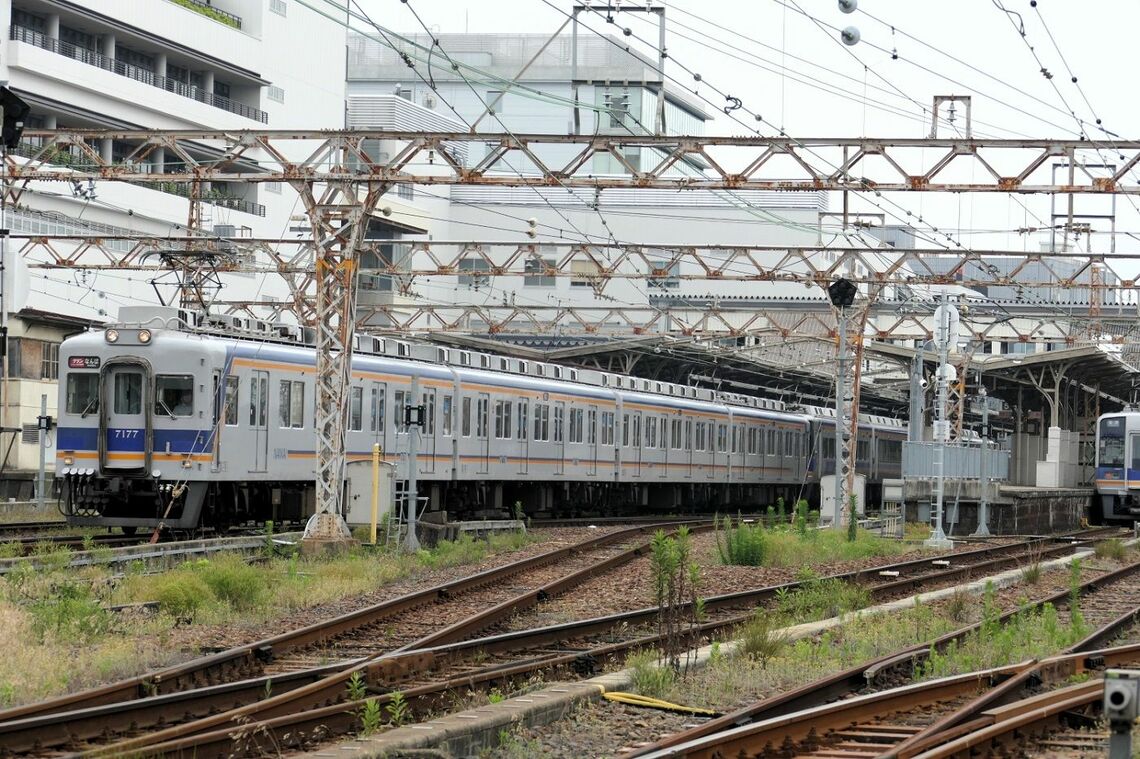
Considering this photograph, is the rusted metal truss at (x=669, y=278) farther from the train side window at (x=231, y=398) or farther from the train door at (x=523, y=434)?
the train door at (x=523, y=434)

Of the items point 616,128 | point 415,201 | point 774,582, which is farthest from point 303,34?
point 774,582

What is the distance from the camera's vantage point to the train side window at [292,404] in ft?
81.1

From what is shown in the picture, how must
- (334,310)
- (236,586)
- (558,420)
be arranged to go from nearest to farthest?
(236,586) < (334,310) < (558,420)

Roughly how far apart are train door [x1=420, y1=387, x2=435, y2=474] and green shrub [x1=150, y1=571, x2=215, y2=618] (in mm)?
13475

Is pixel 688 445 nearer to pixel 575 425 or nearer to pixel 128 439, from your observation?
pixel 575 425

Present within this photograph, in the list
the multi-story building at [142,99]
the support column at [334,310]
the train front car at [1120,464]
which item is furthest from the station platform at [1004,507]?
the multi-story building at [142,99]

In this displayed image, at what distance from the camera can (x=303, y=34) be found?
5909 centimetres

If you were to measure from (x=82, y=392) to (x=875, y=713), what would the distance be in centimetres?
1633

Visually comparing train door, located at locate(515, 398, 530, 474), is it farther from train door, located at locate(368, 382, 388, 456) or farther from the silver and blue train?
train door, located at locate(368, 382, 388, 456)

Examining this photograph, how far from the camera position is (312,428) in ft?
84.0

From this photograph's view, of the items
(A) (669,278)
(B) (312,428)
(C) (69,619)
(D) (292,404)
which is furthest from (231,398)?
(A) (669,278)

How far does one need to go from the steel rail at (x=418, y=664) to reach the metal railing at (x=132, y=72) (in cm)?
3556

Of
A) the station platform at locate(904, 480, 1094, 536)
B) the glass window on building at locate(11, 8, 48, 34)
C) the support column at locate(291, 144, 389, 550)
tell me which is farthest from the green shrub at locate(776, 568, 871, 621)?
the glass window on building at locate(11, 8, 48, 34)

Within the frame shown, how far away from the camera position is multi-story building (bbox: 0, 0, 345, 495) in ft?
146
